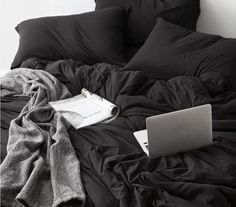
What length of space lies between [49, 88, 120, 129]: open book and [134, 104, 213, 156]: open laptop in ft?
1.24

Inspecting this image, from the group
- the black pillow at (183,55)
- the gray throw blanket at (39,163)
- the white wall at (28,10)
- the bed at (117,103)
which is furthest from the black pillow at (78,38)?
the gray throw blanket at (39,163)

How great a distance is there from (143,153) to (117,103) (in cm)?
45

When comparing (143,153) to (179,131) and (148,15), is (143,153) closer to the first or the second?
(179,131)

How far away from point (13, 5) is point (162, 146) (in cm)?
216

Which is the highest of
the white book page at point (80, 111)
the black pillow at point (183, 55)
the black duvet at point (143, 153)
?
the black pillow at point (183, 55)

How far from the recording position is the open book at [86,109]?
157cm

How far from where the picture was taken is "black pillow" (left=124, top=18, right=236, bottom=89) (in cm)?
185

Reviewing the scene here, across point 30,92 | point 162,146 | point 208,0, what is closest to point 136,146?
point 162,146

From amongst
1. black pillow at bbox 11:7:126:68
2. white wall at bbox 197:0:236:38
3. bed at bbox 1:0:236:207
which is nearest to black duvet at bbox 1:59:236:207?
bed at bbox 1:0:236:207

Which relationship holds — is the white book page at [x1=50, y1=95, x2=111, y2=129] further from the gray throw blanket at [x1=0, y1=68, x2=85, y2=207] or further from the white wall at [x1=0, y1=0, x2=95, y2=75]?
the white wall at [x1=0, y1=0, x2=95, y2=75]

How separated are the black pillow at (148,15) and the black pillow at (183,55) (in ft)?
0.53

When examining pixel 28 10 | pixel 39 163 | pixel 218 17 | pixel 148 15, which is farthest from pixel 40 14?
pixel 39 163

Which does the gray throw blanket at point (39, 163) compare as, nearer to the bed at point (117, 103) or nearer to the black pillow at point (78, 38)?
the bed at point (117, 103)

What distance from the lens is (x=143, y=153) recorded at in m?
1.27
